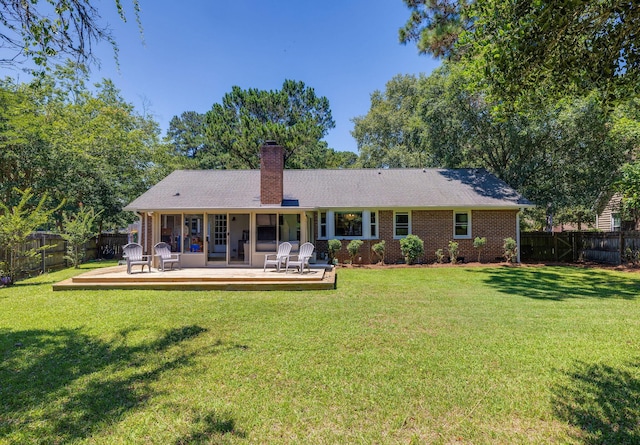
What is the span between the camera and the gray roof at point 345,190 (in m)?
13.9

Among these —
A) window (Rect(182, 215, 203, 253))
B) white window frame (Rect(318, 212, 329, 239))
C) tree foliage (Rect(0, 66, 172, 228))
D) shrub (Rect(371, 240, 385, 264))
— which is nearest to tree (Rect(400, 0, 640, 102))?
shrub (Rect(371, 240, 385, 264))

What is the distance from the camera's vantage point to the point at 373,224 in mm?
14891

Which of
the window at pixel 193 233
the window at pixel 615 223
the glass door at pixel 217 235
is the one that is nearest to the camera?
the window at pixel 193 233

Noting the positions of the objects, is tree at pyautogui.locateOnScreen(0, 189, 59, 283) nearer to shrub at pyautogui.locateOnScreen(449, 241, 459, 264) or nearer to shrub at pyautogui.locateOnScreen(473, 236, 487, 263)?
shrub at pyautogui.locateOnScreen(449, 241, 459, 264)

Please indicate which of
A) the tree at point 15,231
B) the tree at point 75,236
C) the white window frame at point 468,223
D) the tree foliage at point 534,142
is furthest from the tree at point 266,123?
the tree at point 15,231

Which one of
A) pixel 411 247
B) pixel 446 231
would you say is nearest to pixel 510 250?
pixel 446 231

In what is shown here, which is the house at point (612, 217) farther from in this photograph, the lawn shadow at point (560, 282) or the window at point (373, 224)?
the window at point (373, 224)

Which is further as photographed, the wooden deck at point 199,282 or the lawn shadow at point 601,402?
the wooden deck at point 199,282

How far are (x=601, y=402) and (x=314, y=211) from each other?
1201cm

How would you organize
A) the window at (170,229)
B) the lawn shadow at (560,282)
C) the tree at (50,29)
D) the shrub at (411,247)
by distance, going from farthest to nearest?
the shrub at (411,247), the window at (170,229), the lawn shadow at (560,282), the tree at (50,29)

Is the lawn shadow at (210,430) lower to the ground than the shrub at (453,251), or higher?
lower

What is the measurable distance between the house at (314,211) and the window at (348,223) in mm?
44

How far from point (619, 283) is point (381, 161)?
21.4 m

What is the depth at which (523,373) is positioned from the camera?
12.4ft
